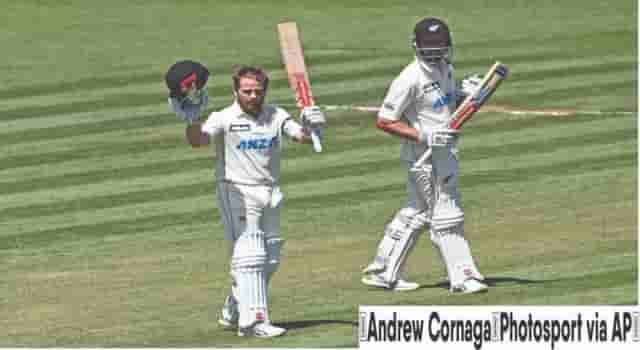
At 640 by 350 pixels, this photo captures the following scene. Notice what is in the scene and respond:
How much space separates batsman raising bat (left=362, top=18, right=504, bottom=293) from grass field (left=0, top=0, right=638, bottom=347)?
340mm

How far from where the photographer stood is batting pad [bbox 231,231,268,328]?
43.3 ft

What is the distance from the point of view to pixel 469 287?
14.7 meters

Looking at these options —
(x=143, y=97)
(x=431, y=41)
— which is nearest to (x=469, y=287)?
(x=431, y=41)

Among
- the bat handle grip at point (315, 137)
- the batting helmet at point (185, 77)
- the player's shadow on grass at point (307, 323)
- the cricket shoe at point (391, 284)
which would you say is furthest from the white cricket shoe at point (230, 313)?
the cricket shoe at point (391, 284)

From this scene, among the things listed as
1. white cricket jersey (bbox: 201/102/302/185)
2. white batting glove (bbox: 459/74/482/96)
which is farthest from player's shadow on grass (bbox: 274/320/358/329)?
white batting glove (bbox: 459/74/482/96)

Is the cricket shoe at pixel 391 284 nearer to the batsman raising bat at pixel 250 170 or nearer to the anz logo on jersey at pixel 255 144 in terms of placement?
the batsman raising bat at pixel 250 170

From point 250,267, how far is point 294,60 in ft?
5.74

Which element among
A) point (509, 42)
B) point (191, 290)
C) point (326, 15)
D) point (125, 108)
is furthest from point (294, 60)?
point (326, 15)

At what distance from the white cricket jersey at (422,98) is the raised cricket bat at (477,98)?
A: 14cm

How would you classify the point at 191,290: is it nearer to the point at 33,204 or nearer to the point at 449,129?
the point at 449,129

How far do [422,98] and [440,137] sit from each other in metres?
0.41

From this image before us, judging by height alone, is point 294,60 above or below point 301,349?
above

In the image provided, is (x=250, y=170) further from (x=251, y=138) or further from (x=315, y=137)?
(x=315, y=137)

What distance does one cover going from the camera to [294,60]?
554 inches
